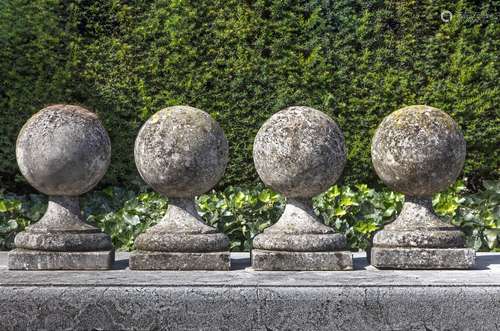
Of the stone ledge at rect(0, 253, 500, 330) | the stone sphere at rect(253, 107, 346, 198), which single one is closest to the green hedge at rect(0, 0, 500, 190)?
the stone sphere at rect(253, 107, 346, 198)

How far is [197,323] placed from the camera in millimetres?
4332

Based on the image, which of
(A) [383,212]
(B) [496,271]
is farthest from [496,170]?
(B) [496,271]

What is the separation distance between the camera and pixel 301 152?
16.7 ft

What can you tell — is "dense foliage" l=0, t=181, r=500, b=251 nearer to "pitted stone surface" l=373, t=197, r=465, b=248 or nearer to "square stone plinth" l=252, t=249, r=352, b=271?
"pitted stone surface" l=373, t=197, r=465, b=248

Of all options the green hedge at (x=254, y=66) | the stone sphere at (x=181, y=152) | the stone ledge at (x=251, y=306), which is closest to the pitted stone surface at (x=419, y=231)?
the stone ledge at (x=251, y=306)

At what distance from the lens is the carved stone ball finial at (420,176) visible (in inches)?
201

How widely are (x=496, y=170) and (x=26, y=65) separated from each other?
5.70m

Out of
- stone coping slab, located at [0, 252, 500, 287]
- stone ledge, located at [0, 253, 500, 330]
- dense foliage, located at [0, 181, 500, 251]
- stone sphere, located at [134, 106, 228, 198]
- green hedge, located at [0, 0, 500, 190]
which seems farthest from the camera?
Answer: green hedge, located at [0, 0, 500, 190]

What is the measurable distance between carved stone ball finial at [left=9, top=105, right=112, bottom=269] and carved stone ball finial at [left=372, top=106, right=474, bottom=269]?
6.72ft

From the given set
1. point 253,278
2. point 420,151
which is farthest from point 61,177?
point 420,151

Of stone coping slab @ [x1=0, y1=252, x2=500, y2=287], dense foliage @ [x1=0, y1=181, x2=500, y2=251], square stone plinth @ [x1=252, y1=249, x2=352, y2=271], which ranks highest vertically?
dense foliage @ [x1=0, y1=181, x2=500, y2=251]

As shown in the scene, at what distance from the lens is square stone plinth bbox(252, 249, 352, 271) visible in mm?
5004

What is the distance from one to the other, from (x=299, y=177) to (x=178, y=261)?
1.04 metres

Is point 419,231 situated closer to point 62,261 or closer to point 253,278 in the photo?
point 253,278
